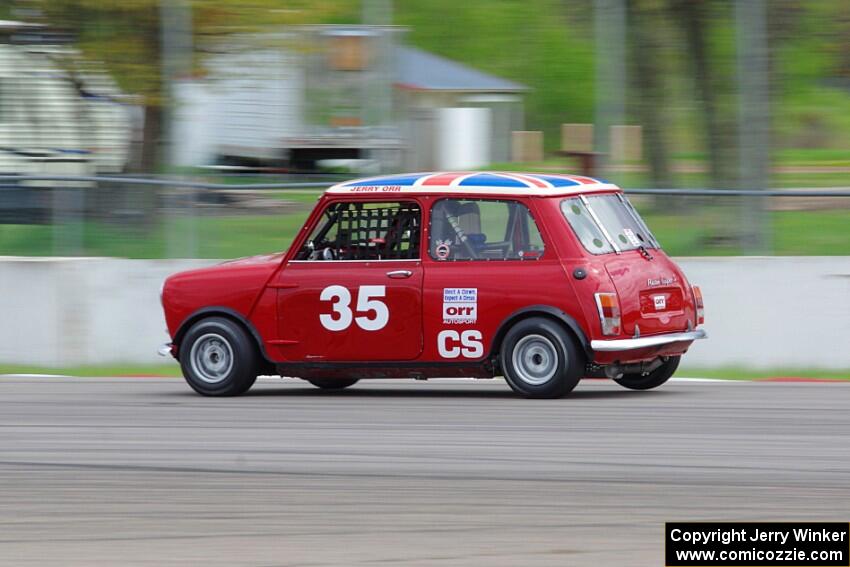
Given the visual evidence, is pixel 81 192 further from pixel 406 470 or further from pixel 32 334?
pixel 406 470

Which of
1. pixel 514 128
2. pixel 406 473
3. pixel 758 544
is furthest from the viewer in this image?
pixel 514 128

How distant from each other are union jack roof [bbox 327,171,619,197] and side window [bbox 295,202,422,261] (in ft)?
0.45

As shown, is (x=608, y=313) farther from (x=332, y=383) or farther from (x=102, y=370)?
(x=102, y=370)

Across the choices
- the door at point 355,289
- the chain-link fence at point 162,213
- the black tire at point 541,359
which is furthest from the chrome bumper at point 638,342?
the chain-link fence at point 162,213

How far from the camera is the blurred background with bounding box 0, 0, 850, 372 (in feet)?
47.6

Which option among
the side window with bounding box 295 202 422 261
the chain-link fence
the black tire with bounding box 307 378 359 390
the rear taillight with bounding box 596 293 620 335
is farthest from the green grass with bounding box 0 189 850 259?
the rear taillight with bounding box 596 293 620 335

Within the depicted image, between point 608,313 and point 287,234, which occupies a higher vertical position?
point 287,234

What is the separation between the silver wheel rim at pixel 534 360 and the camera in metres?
11.3

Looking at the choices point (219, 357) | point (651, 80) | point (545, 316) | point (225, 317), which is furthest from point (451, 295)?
point (651, 80)

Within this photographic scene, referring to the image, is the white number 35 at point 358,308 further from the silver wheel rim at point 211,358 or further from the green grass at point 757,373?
the green grass at point 757,373

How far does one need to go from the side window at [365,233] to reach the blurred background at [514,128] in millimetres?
3192

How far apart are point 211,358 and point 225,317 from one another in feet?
1.13

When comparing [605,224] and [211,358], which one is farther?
[211,358]

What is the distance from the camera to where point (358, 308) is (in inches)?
467
